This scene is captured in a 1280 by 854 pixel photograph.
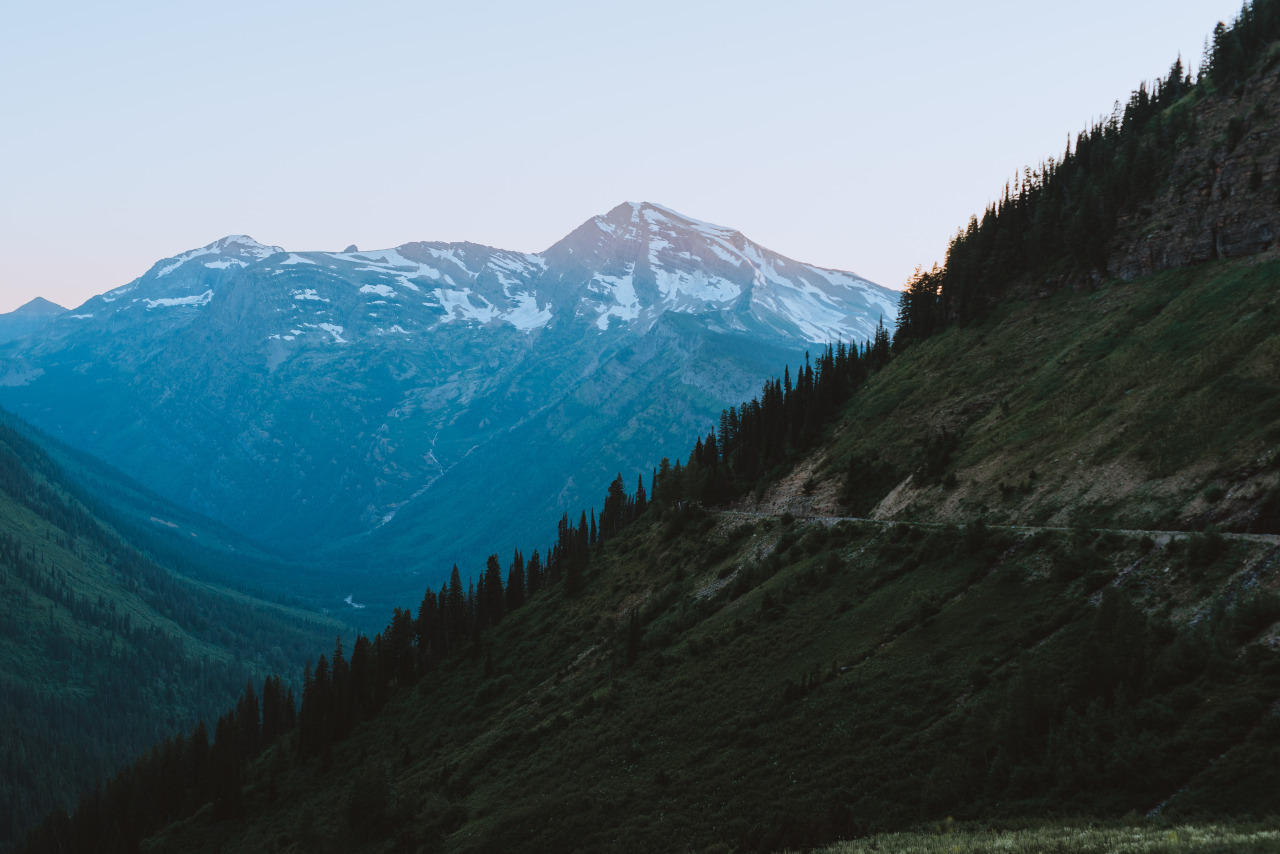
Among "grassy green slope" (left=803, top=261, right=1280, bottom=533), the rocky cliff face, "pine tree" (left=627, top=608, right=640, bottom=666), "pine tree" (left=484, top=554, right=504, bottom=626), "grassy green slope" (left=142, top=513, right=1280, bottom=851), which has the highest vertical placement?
the rocky cliff face

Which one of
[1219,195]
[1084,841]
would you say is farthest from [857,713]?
[1219,195]

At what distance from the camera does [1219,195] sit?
94.4m

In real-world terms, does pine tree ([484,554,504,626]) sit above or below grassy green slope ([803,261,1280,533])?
below

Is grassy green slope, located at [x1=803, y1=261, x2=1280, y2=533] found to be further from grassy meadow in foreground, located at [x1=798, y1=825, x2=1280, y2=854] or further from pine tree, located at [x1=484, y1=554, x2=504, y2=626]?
pine tree, located at [x1=484, y1=554, x2=504, y2=626]

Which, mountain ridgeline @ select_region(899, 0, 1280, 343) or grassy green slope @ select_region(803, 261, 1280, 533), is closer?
grassy green slope @ select_region(803, 261, 1280, 533)

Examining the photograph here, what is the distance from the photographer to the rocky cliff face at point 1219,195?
87.7 m

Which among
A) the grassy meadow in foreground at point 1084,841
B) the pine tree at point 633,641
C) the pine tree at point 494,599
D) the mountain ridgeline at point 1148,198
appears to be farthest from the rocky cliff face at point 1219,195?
the pine tree at point 494,599

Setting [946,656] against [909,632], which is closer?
[946,656]

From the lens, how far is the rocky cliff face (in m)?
87.7

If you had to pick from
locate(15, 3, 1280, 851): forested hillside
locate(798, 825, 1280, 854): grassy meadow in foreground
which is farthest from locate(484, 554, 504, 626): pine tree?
locate(798, 825, 1280, 854): grassy meadow in foreground

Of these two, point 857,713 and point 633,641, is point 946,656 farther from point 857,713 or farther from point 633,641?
point 633,641

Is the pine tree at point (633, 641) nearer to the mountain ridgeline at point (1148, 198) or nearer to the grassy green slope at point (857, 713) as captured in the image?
the grassy green slope at point (857, 713)

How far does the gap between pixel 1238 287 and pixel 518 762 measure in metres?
82.4

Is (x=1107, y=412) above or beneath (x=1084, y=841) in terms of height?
above
